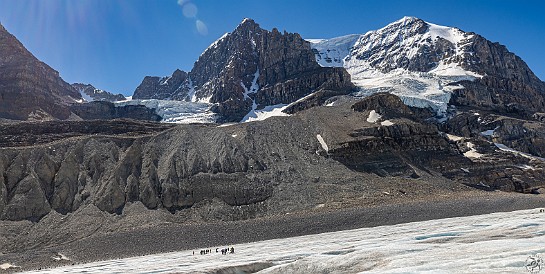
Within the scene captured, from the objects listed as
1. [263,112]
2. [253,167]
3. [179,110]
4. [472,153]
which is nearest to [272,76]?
[263,112]

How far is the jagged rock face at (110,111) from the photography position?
520 ft

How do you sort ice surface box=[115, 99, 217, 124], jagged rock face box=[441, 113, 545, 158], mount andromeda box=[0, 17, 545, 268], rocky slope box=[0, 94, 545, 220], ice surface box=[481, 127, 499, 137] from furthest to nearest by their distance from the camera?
ice surface box=[115, 99, 217, 124], ice surface box=[481, 127, 499, 137], jagged rock face box=[441, 113, 545, 158], rocky slope box=[0, 94, 545, 220], mount andromeda box=[0, 17, 545, 268]

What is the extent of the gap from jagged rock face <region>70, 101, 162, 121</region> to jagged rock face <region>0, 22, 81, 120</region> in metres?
6.38

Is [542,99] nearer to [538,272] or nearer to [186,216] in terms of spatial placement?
[186,216]

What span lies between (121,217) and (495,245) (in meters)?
43.5

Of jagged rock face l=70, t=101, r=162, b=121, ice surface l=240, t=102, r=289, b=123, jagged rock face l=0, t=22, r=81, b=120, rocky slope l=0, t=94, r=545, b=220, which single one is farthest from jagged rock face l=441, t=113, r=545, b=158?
jagged rock face l=0, t=22, r=81, b=120

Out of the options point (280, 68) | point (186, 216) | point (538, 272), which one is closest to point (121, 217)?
point (186, 216)

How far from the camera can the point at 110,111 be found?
554ft

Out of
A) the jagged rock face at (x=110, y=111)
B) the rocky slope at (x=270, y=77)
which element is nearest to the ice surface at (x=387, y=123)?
the rocky slope at (x=270, y=77)

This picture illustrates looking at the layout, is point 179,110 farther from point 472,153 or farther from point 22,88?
point 472,153

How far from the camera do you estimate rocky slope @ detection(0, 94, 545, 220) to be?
57.1 meters

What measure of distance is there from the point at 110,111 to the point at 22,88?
3178cm

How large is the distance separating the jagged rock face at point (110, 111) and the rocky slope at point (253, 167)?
96.1 m

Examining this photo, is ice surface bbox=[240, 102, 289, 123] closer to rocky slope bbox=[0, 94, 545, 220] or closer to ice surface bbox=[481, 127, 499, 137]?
ice surface bbox=[481, 127, 499, 137]
